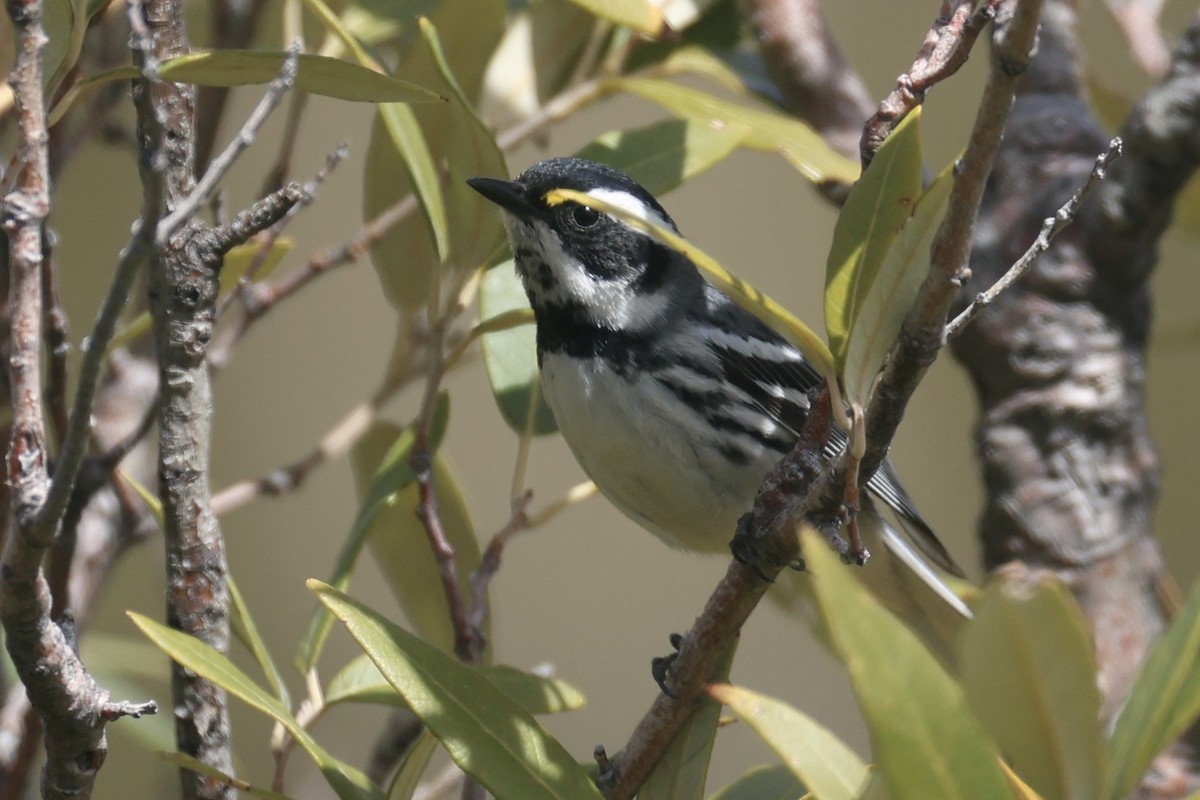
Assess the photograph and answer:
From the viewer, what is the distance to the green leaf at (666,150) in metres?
1.46

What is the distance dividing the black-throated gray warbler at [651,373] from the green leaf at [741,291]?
738mm

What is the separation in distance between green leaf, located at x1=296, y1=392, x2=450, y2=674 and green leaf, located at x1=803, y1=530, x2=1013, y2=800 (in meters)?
0.71

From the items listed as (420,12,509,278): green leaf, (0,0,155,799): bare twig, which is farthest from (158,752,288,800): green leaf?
(420,12,509,278): green leaf

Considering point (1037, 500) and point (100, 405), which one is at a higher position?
point (1037, 500)

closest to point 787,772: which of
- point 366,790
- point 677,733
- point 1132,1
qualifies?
point 677,733

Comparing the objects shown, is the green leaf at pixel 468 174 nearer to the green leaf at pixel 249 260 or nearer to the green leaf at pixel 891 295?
the green leaf at pixel 249 260

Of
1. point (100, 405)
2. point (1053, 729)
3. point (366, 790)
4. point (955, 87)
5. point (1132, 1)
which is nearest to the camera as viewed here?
point (1053, 729)

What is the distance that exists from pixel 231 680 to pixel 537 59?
1.21 metres

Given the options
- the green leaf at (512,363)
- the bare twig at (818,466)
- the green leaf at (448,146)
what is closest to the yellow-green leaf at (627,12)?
the green leaf at (448,146)

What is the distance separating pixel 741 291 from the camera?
0.88m

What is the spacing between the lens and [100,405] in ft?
6.23

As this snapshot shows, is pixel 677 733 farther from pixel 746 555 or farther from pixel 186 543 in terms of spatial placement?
pixel 186 543

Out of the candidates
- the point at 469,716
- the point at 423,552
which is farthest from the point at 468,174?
the point at 469,716

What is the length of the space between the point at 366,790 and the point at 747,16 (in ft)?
4.22
